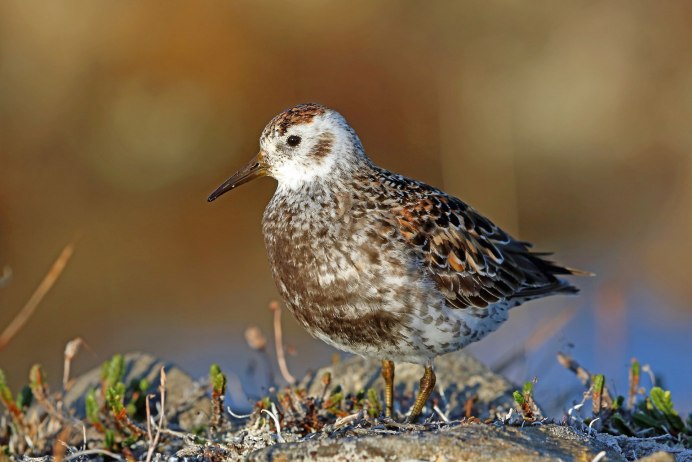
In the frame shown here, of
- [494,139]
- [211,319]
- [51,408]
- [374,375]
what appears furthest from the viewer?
[494,139]

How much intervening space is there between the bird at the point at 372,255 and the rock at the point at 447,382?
69cm

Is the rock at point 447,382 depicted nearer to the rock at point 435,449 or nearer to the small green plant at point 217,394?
the small green plant at point 217,394

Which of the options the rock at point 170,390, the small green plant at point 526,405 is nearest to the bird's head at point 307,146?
the rock at point 170,390

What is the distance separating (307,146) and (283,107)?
8202 millimetres

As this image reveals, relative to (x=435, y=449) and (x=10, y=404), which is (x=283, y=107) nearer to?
(x=10, y=404)

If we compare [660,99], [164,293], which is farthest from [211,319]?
[660,99]

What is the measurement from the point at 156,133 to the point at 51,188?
5.62 feet

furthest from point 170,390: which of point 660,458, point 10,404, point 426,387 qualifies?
point 660,458

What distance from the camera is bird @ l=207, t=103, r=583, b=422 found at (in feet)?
19.8

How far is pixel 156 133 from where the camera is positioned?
14477 mm

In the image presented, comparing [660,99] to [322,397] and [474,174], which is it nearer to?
[474,174]

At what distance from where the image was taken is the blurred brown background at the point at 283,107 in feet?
40.1

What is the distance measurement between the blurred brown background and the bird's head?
4596 mm

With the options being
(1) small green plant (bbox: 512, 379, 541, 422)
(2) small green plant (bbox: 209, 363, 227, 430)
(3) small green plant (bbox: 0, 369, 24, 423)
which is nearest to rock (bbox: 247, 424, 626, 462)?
(1) small green plant (bbox: 512, 379, 541, 422)
